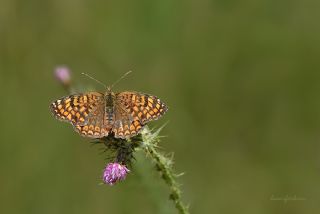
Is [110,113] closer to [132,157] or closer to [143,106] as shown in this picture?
[143,106]

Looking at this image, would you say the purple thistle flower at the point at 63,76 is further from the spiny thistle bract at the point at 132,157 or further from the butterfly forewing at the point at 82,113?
the spiny thistle bract at the point at 132,157

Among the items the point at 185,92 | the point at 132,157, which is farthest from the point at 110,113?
the point at 185,92

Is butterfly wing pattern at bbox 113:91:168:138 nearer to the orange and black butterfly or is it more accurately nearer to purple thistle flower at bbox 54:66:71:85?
the orange and black butterfly

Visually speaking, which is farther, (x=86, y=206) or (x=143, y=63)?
(x=143, y=63)

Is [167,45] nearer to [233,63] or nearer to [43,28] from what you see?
[233,63]

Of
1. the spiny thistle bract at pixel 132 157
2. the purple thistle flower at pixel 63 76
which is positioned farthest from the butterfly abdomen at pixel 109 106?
the purple thistle flower at pixel 63 76

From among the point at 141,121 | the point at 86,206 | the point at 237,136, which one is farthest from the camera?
the point at 237,136

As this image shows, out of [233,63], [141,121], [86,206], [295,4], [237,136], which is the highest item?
[295,4]

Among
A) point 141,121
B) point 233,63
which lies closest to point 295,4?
point 233,63
